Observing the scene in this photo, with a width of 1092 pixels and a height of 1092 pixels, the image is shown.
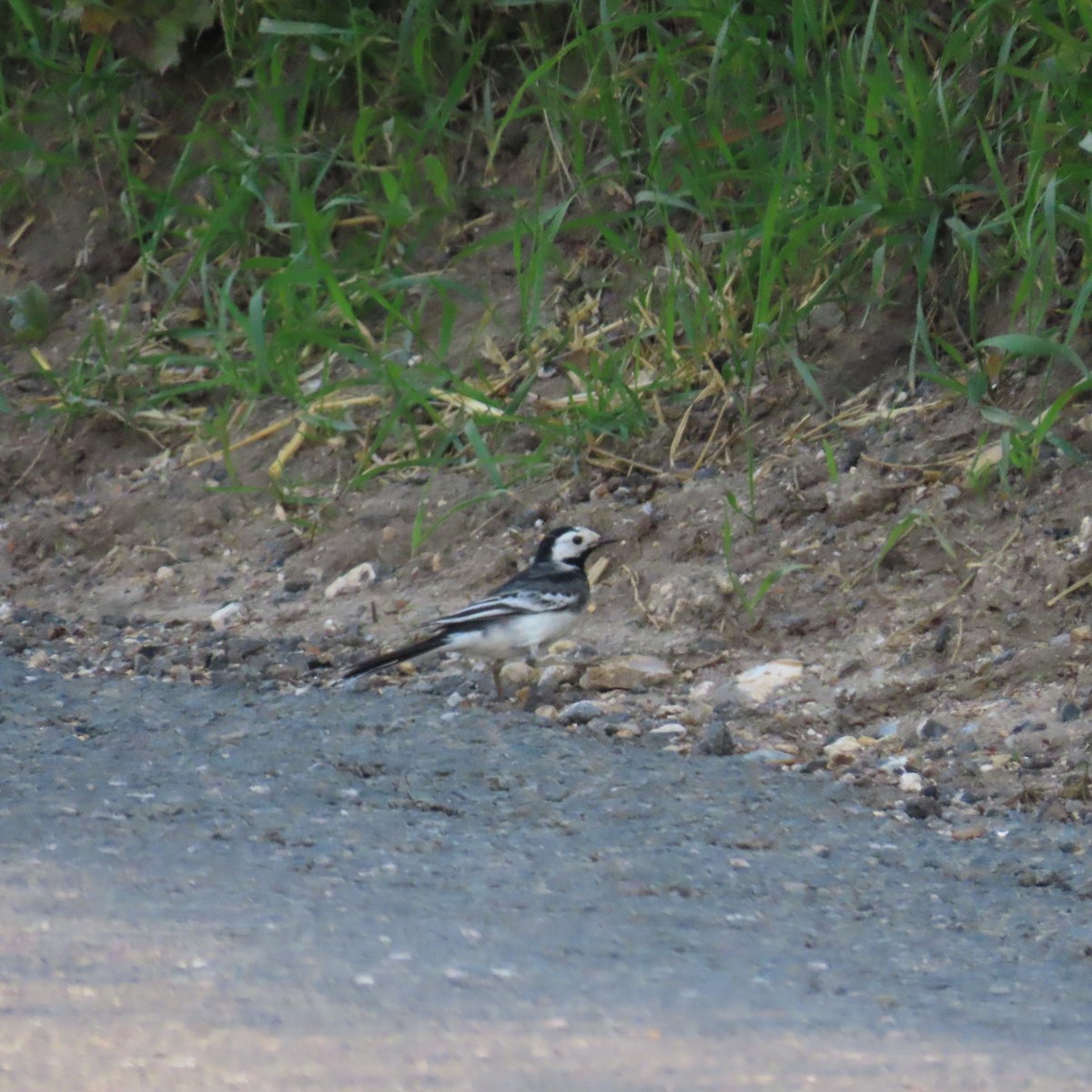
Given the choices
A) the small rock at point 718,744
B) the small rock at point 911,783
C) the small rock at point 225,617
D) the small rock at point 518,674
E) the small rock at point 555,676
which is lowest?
the small rock at point 225,617

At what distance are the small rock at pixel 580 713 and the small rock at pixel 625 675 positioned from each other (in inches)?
9.0

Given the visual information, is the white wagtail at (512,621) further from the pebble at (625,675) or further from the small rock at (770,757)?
the small rock at (770,757)

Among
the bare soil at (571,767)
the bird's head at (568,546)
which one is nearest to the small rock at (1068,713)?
the bare soil at (571,767)

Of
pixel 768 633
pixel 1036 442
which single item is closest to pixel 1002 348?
pixel 1036 442

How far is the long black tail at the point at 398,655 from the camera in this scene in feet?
21.4

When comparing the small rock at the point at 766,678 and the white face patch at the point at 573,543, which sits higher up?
the white face patch at the point at 573,543

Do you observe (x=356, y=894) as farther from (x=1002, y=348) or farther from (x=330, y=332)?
(x=330, y=332)

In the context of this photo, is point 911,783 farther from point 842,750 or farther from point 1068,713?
point 1068,713

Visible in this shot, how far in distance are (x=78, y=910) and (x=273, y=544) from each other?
4526mm

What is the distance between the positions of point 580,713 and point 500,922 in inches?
87.3

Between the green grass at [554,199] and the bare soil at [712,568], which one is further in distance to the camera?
the green grass at [554,199]

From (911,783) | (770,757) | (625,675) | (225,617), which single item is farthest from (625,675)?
(225,617)

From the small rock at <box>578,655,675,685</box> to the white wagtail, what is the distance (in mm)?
322

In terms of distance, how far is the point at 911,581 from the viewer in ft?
21.5
